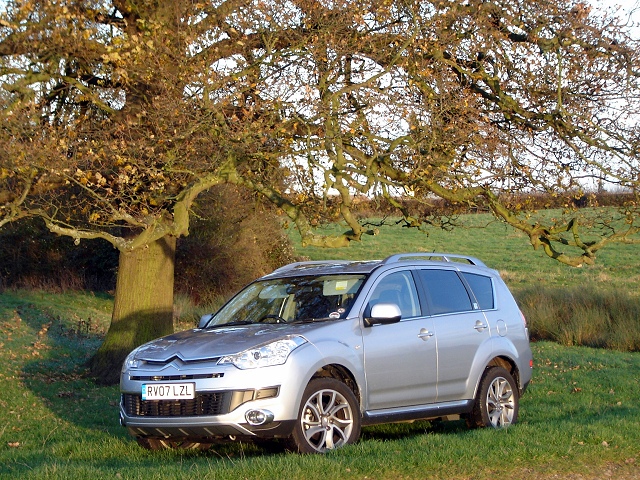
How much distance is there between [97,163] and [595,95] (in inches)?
307

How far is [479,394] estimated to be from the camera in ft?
30.2

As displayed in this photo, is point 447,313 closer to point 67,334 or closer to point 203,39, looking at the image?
point 203,39

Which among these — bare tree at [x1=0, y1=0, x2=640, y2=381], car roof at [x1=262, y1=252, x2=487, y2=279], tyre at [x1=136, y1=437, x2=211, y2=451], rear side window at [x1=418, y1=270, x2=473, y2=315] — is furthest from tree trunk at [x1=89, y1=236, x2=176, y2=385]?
rear side window at [x1=418, y1=270, x2=473, y2=315]

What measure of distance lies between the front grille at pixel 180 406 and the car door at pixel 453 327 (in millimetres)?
2503

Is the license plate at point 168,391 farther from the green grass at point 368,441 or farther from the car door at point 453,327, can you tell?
the car door at point 453,327

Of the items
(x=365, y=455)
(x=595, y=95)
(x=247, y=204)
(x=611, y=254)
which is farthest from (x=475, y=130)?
(x=611, y=254)

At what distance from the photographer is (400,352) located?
8438mm

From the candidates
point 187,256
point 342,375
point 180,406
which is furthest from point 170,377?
point 187,256

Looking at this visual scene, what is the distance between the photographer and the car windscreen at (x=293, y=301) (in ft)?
27.9

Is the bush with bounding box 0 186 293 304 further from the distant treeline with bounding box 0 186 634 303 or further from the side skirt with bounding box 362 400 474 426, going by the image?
the side skirt with bounding box 362 400 474 426

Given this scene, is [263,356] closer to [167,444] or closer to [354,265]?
[167,444]

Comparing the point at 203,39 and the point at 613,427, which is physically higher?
the point at 203,39

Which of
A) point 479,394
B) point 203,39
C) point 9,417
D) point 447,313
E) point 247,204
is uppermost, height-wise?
point 203,39

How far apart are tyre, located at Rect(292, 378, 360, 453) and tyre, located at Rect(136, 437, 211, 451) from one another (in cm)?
130
